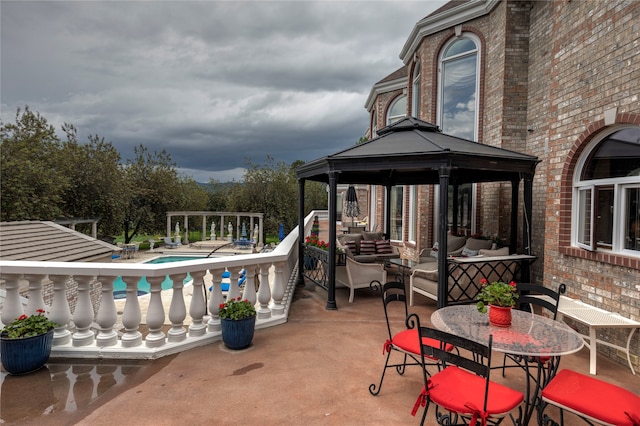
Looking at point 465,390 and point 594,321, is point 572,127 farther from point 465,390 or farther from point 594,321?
point 465,390

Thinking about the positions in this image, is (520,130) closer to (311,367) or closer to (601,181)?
(601,181)

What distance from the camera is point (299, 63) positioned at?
9227mm

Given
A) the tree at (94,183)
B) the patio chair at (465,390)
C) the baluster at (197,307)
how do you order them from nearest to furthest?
1. the patio chair at (465,390)
2. the baluster at (197,307)
3. the tree at (94,183)

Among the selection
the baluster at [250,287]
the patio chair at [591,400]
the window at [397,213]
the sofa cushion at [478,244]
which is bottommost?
the patio chair at [591,400]

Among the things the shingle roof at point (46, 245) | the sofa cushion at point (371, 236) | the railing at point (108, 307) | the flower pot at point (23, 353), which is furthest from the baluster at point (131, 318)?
the sofa cushion at point (371, 236)

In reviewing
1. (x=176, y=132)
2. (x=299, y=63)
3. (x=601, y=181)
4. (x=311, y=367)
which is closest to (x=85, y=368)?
(x=311, y=367)

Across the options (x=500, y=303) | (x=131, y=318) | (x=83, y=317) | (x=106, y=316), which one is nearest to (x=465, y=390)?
(x=500, y=303)

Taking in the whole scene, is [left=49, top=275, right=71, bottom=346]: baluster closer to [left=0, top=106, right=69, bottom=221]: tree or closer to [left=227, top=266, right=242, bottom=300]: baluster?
[left=227, top=266, right=242, bottom=300]: baluster

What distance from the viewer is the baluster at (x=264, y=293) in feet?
14.5

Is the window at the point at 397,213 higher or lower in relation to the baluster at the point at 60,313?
higher

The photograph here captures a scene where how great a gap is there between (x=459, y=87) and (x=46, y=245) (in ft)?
36.8

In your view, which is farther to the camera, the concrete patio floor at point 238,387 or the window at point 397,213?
the window at point 397,213

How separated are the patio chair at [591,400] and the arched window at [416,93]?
9564 millimetres

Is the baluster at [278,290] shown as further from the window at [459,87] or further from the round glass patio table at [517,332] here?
the window at [459,87]
